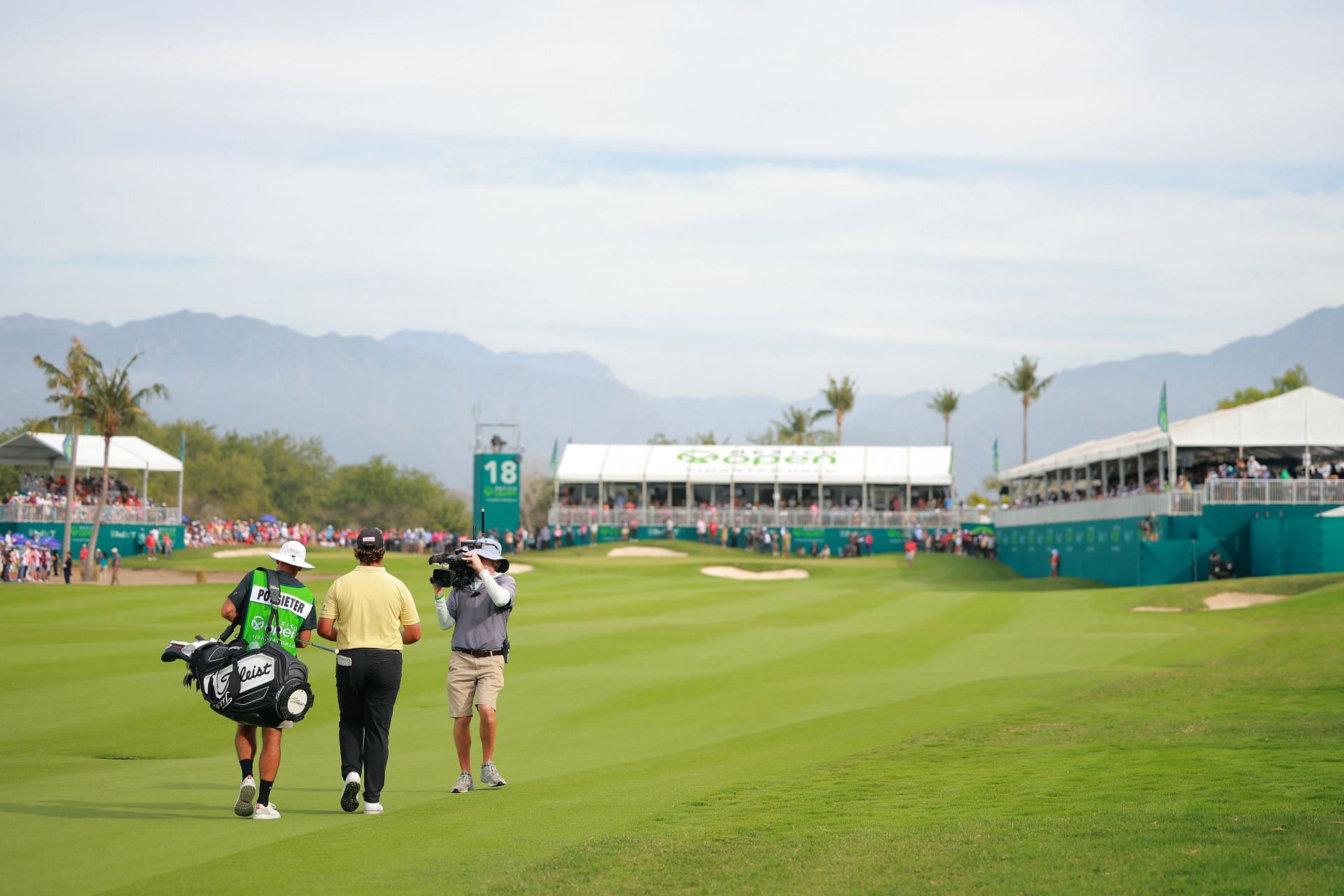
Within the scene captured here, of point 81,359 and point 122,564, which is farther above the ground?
point 81,359

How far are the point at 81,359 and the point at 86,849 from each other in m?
55.2

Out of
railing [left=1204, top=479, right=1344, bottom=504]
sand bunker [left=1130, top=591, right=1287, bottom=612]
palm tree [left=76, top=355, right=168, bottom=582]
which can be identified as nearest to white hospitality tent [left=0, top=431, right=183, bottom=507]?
palm tree [left=76, top=355, right=168, bottom=582]

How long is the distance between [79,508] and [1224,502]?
2110 inches

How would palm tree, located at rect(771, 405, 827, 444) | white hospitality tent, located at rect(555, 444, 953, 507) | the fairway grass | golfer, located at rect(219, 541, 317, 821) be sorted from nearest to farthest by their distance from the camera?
the fairway grass
golfer, located at rect(219, 541, 317, 821)
white hospitality tent, located at rect(555, 444, 953, 507)
palm tree, located at rect(771, 405, 827, 444)

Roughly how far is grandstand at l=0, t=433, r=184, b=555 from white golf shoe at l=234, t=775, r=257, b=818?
56826 mm

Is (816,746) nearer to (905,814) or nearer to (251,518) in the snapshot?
(905,814)

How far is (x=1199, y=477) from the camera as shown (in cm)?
5203

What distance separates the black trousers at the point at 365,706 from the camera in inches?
393

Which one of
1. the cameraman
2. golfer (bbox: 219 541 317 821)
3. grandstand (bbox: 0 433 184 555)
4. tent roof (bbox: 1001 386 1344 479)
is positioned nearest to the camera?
golfer (bbox: 219 541 317 821)

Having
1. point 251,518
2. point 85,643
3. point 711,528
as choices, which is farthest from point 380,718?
point 251,518

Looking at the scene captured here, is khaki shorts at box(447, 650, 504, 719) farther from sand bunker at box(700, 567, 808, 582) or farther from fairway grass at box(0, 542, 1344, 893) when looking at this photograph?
sand bunker at box(700, 567, 808, 582)

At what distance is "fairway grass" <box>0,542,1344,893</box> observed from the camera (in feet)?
25.0

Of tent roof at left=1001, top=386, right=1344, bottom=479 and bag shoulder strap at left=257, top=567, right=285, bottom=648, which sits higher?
tent roof at left=1001, top=386, right=1344, bottom=479

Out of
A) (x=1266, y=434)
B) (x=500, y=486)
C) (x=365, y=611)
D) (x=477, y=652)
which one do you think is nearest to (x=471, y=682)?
(x=477, y=652)
